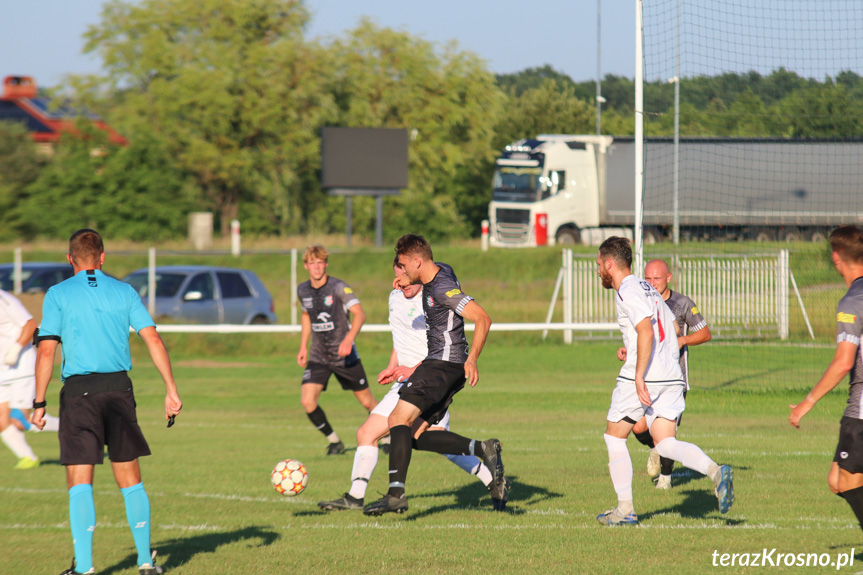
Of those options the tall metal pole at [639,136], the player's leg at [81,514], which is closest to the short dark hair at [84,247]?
the player's leg at [81,514]

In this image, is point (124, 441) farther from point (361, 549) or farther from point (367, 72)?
point (367, 72)

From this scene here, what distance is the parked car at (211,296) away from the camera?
22.9m

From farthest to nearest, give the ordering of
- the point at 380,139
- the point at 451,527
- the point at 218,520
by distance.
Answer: the point at 380,139 → the point at 218,520 → the point at 451,527

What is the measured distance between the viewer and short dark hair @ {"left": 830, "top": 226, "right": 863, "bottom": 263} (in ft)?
18.1

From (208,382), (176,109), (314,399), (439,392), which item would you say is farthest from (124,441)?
(176,109)

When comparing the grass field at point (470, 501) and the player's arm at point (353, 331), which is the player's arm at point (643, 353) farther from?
the player's arm at point (353, 331)

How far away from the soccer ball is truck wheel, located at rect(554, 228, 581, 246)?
1305 inches

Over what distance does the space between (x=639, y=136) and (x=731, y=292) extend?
1194 centimetres

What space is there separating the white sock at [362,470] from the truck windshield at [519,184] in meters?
32.6

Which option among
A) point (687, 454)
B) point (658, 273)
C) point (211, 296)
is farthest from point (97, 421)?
point (211, 296)

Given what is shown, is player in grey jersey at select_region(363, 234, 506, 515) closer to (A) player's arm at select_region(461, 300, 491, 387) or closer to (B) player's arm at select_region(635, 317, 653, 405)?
(A) player's arm at select_region(461, 300, 491, 387)

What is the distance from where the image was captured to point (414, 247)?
706 centimetres

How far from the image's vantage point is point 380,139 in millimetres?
34125

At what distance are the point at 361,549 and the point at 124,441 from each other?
5.60 feet
